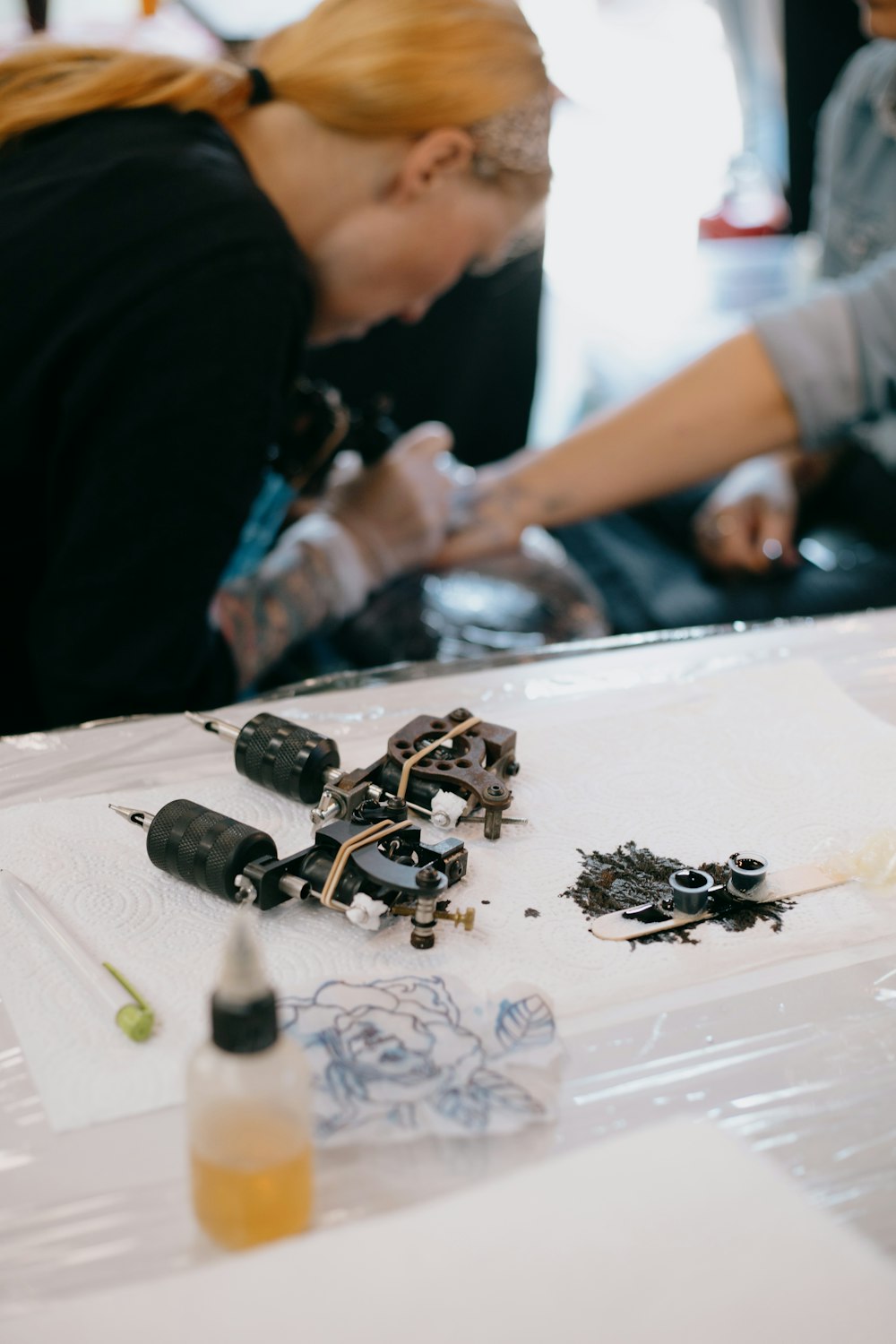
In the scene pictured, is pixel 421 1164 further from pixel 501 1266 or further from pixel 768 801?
pixel 768 801

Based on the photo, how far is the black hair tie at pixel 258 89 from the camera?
1.07 meters

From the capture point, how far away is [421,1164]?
0.49 metres

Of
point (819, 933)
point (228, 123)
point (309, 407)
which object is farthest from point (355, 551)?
point (819, 933)

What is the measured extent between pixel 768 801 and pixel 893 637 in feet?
1.01

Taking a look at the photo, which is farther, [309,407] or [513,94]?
[309,407]

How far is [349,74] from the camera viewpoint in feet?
3.33

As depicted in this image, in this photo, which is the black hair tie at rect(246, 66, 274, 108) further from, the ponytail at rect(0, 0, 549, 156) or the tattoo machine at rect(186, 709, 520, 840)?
the tattoo machine at rect(186, 709, 520, 840)

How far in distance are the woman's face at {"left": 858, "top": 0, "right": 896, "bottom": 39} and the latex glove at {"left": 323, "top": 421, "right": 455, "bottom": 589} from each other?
0.76 meters

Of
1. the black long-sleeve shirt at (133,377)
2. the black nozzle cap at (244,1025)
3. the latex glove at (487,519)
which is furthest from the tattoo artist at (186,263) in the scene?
the black nozzle cap at (244,1025)

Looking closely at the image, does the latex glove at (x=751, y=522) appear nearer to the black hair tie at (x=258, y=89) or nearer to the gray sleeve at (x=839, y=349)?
the gray sleeve at (x=839, y=349)

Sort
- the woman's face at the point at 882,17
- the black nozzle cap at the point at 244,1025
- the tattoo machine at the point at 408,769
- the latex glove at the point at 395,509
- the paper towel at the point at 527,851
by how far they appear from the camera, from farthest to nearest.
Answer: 1. the woman's face at the point at 882,17
2. the latex glove at the point at 395,509
3. the tattoo machine at the point at 408,769
4. the paper towel at the point at 527,851
5. the black nozzle cap at the point at 244,1025

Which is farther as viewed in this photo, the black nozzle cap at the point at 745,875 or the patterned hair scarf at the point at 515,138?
the patterned hair scarf at the point at 515,138

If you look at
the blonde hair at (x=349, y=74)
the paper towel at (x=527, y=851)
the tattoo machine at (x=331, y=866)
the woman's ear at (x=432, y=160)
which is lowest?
the paper towel at (x=527, y=851)

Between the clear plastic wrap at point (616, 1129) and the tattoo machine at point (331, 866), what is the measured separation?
11cm
